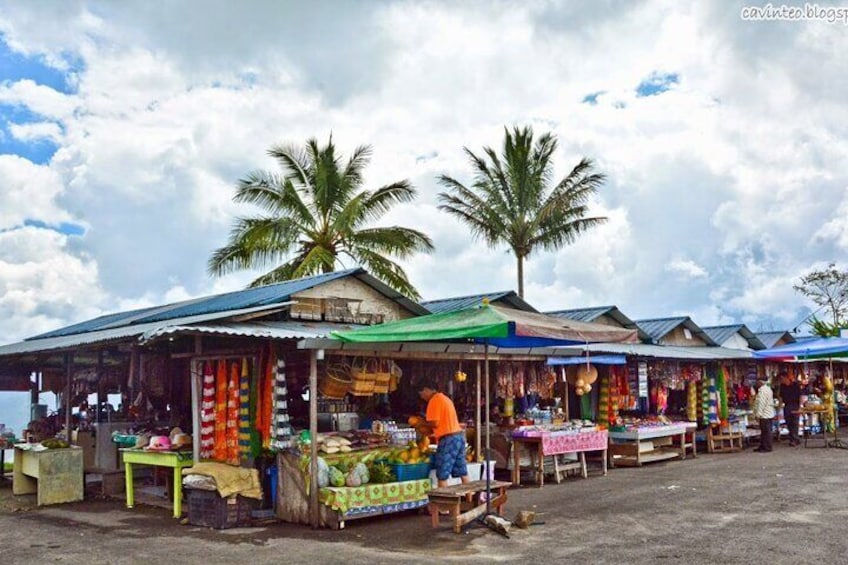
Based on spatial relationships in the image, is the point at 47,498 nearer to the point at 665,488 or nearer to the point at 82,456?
the point at 82,456

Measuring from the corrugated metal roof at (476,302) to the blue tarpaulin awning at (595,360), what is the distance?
1.69m

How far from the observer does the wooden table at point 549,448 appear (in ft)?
42.9

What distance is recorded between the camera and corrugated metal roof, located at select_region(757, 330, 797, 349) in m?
27.5

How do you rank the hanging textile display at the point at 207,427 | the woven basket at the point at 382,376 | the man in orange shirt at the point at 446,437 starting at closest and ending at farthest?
the man in orange shirt at the point at 446,437
the hanging textile display at the point at 207,427
the woven basket at the point at 382,376

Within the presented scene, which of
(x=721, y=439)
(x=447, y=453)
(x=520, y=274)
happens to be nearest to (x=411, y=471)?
(x=447, y=453)

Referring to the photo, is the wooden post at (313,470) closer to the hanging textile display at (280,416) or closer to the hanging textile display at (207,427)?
the hanging textile display at (280,416)

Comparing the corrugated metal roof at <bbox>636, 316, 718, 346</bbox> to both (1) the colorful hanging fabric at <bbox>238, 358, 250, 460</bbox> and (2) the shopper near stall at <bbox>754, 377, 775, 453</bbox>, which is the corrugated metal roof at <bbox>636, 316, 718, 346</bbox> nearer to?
(2) the shopper near stall at <bbox>754, 377, 775, 453</bbox>

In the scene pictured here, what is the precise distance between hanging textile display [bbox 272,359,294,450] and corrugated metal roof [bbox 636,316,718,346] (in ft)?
40.2

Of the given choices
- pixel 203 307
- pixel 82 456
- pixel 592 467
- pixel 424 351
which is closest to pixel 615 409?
pixel 592 467

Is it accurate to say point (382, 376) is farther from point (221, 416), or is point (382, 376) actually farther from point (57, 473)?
point (57, 473)

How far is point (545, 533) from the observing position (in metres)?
9.03

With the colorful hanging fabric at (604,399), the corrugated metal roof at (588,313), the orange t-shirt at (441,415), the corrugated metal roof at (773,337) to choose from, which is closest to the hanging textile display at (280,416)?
the orange t-shirt at (441,415)

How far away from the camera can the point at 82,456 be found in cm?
1271

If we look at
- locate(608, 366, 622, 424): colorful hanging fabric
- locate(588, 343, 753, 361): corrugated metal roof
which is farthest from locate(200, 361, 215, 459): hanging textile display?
locate(608, 366, 622, 424): colorful hanging fabric
